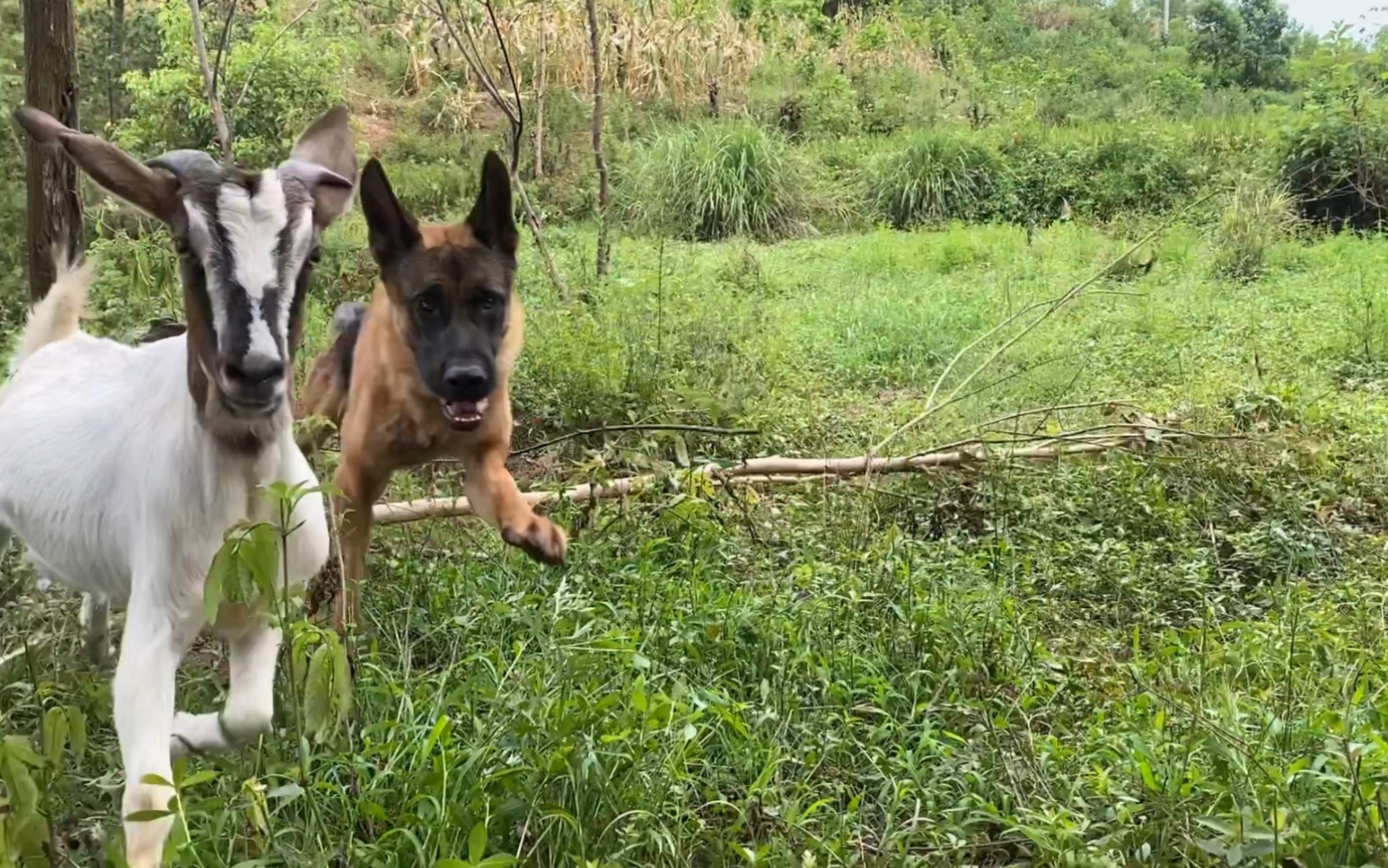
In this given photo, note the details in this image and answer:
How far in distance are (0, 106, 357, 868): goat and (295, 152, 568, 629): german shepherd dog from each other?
454mm

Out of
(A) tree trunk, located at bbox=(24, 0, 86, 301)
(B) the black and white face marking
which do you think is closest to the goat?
(B) the black and white face marking

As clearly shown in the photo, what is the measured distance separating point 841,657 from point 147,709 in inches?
72.8

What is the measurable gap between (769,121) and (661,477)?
40.3 feet

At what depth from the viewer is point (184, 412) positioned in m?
2.25

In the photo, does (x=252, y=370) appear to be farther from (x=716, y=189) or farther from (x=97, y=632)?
(x=716, y=189)

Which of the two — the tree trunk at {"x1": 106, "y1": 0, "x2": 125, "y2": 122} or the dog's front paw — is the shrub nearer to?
the tree trunk at {"x1": 106, "y1": 0, "x2": 125, "y2": 122}

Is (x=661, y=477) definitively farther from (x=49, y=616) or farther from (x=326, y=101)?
(x=326, y=101)

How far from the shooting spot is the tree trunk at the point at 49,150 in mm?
3639

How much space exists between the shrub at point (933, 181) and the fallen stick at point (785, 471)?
7.95 m

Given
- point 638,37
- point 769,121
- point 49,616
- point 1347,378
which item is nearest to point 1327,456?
point 1347,378

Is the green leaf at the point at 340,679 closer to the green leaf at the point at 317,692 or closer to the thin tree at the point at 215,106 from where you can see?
the green leaf at the point at 317,692

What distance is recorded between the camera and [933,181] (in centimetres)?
1278

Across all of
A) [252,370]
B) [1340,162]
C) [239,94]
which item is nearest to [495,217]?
[252,370]

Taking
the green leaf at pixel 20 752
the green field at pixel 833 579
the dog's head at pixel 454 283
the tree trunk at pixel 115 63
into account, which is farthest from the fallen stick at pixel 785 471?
the tree trunk at pixel 115 63
